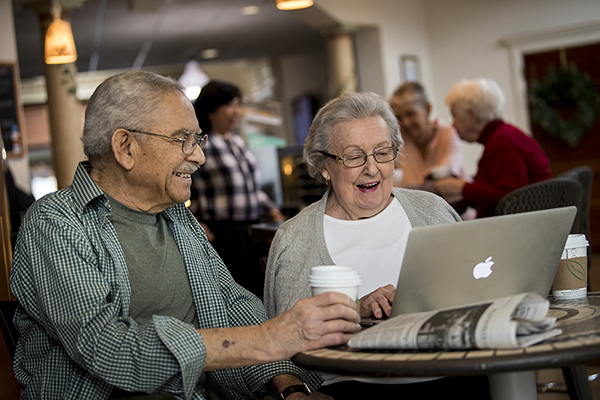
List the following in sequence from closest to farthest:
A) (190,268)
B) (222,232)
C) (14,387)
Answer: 1. (190,268)
2. (14,387)
3. (222,232)

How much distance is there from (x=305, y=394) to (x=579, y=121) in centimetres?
711

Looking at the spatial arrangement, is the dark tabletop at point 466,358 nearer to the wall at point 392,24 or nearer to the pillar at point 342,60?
the wall at point 392,24

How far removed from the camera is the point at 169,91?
156 centimetres

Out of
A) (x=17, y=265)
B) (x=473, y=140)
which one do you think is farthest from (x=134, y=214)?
(x=473, y=140)

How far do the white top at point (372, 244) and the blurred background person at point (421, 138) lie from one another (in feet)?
7.49

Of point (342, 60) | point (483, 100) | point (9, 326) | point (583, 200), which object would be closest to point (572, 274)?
point (9, 326)

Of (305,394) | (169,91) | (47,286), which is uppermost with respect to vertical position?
(169,91)

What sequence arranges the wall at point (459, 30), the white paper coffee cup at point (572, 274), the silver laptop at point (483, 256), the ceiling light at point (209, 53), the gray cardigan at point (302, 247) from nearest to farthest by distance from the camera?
1. the silver laptop at point (483, 256)
2. the white paper coffee cup at point (572, 274)
3. the gray cardigan at point (302, 247)
4. the wall at point (459, 30)
5. the ceiling light at point (209, 53)

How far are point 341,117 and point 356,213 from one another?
0.30 m

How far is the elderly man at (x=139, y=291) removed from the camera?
1.19 m

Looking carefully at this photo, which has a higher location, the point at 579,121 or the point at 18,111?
the point at 18,111

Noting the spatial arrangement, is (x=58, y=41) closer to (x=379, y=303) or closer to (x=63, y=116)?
(x=63, y=116)

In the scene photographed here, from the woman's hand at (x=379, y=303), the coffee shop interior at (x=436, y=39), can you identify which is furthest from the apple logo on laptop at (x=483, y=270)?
the coffee shop interior at (x=436, y=39)

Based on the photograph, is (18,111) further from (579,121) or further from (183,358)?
(579,121)
